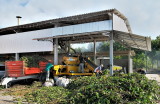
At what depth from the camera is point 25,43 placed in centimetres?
2167

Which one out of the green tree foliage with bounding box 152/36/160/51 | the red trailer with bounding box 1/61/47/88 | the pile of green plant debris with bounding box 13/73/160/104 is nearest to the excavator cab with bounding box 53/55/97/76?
the red trailer with bounding box 1/61/47/88

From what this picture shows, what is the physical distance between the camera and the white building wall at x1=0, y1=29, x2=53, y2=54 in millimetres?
19698

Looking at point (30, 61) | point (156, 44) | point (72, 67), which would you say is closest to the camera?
point (72, 67)

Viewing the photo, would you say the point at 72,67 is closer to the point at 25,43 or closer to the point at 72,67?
the point at 72,67

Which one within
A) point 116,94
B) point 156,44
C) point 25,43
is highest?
point 156,44

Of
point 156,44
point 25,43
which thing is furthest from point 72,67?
point 156,44

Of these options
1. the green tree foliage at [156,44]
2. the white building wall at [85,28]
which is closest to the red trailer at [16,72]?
the white building wall at [85,28]

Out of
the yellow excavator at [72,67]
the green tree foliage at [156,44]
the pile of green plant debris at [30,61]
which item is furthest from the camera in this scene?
the green tree foliage at [156,44]

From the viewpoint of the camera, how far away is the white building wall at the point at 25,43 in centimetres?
1970

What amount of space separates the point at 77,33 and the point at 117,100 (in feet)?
34.8

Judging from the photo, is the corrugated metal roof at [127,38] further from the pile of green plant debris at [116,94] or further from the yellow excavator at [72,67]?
the pile of green plant debris at [116,94]

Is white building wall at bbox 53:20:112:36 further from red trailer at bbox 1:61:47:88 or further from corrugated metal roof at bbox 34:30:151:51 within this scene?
red trailer at bbox 1:61:47:88

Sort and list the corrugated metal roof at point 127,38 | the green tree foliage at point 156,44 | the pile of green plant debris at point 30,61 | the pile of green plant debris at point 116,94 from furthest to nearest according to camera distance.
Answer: the green tree foliage at point 156,44 < the pile of green plant debris at point 30,61 < the corrugated metal roof at point 127,38 < the pile of green plant debris at point 116,94

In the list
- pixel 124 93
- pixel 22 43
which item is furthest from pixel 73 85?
pixel 22 43
